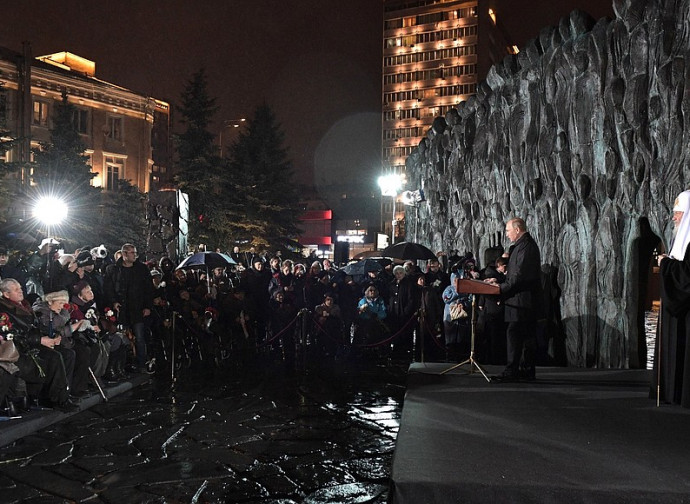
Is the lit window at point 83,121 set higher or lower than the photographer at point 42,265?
higher

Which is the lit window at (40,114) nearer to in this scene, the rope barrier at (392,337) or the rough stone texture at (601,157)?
the rough stone texture at (601,157)

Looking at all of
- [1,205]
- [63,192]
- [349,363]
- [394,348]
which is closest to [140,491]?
[349,363]

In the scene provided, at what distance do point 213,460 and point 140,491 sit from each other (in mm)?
962

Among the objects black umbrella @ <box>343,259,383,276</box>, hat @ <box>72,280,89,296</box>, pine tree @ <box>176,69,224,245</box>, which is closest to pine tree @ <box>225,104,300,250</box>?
pine tree @ <box>176,69,224,245</box>

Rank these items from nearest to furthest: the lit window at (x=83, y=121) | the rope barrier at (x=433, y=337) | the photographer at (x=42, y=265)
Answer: the photographer at (x=42, y=265) → the rope barrier at (x=433, y=337) → the lit window at (x=83, y=121)

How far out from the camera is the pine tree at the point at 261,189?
41594mm

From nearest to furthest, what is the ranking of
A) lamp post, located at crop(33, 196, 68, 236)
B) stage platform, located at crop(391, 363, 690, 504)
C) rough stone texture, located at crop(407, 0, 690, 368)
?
stage platform, located at crop(391, 363, 690, 504)
rough stone texture, located at crop(407, 0, 690, 368)
lamp post, located at crop(33, 196, 68, 236)

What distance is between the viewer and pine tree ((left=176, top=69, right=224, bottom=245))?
4062cm

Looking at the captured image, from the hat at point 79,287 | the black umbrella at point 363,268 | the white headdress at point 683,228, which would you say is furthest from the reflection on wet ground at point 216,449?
the black umbrella at point 363,268

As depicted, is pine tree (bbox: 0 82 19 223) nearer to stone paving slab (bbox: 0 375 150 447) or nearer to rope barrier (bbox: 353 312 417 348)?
rope barrier (bbox: 353 312 417 348)

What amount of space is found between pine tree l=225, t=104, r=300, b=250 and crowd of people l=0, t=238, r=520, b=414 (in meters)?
26.1

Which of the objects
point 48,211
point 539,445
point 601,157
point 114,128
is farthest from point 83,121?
point 539,445

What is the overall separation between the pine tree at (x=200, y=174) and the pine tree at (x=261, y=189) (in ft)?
3.12

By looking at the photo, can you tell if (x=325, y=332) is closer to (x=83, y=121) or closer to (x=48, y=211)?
(x=48, y=211)
